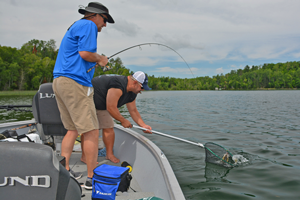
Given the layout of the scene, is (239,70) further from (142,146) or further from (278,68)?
(142,146)

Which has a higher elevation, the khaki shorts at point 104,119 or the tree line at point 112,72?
the tree line at point 112,72

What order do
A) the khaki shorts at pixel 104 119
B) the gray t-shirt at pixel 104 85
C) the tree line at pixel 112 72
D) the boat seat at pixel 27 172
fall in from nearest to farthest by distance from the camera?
the boat seat at pixel 27 172 → the gray t-shirt at pixel 104 85 → the khaki shorts at pixel 104 119 → the tree line at pixel 112 72

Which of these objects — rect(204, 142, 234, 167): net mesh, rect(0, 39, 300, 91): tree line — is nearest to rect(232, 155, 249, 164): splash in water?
rect(204, 142, 234, 167): net mesh

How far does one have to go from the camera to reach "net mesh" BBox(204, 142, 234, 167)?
4422 millimetres

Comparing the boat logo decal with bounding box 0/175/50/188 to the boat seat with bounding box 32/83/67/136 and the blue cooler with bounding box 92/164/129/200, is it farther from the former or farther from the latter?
the boat seat with bounding box 32/83/67/136

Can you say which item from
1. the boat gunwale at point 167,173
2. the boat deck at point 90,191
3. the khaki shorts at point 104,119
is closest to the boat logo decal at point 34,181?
the boat gunwale at point 167,173

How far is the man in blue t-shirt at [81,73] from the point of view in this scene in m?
2.32

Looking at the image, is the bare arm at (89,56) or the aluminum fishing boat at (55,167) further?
the bare arm at (89,56)

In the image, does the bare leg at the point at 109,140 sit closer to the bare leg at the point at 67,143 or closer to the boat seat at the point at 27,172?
the bare leg at the point at 67,143

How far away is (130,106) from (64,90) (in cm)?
147

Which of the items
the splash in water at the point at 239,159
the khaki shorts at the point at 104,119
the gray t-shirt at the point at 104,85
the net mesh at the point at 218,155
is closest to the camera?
the gray t-shirt at the point at 104,85

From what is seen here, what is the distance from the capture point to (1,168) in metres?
1.00

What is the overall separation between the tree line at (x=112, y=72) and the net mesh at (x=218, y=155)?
866cm

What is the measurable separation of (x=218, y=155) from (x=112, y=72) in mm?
70375
